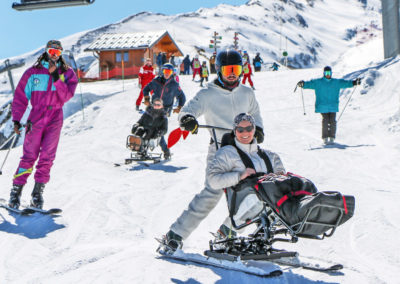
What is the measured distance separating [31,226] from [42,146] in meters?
0.92

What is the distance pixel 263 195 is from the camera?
3.03 metres

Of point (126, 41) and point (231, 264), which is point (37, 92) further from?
point (126, 41)

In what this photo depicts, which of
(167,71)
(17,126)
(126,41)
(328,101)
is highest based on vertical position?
(126,41)

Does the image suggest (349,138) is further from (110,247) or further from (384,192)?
(110,247)

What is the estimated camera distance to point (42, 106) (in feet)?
17.3

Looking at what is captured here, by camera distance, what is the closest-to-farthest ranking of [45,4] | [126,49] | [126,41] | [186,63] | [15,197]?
[15,197] < [45,4] < [186,63] < [126,49] < [126,41]

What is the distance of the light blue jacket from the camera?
10961 mm

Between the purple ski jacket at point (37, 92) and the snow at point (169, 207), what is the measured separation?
1121 mm

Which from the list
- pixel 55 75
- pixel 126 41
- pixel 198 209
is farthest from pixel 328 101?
pixel 126 41

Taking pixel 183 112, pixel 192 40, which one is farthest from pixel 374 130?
pixel 192 40

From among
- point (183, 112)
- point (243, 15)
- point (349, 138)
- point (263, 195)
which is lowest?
point (349, 138)

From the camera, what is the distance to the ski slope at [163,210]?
11.7 feet

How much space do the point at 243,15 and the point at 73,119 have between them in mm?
142575

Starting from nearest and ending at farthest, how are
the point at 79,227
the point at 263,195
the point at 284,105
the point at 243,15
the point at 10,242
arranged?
the point at 263,195
the point at 10,242
the point at 79,227
the point at 284,105
the point at 243,15
